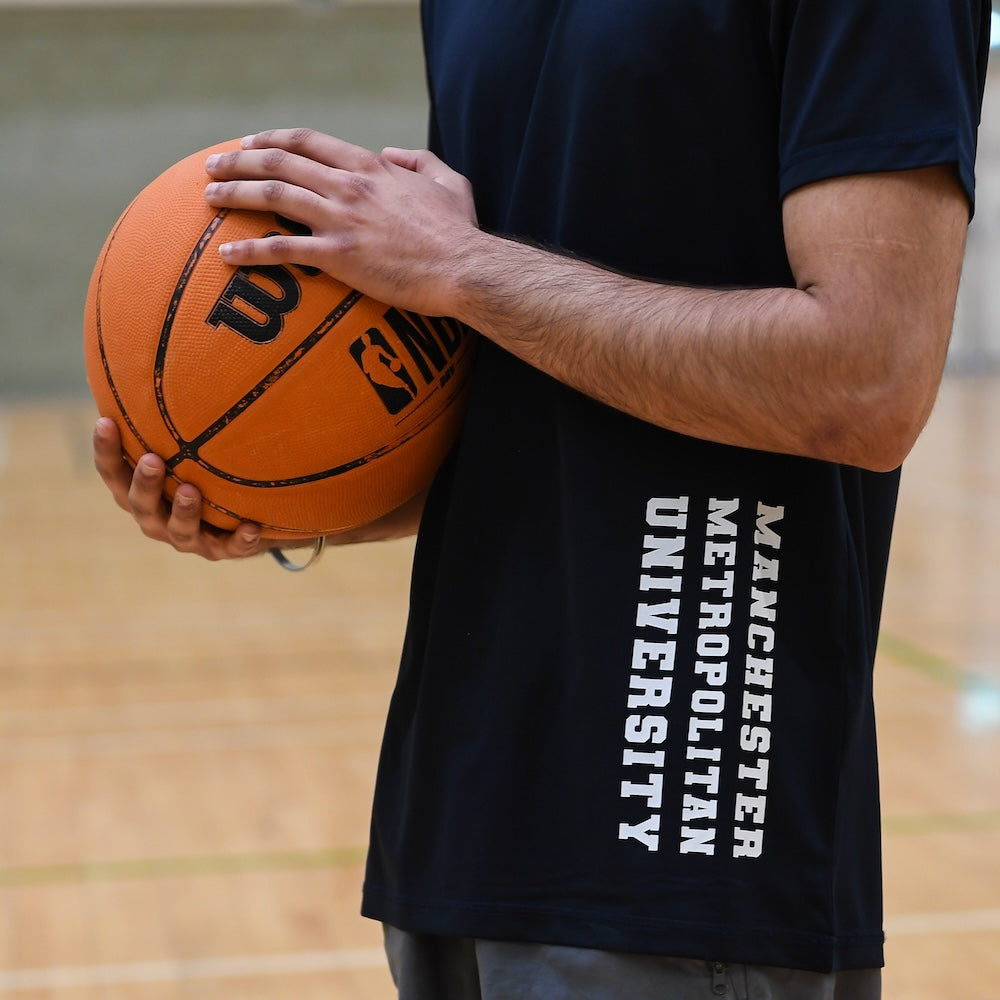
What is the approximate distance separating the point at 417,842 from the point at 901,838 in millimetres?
2371

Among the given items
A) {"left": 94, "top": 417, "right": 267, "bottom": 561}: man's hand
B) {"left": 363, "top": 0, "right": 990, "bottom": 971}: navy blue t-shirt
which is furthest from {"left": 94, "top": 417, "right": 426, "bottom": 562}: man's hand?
{"left": 363, "top": 0, "right": 990, "bottom": 971}: navy blue t-shirt

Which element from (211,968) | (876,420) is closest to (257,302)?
(876,420)

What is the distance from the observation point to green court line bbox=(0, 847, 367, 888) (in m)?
3.09

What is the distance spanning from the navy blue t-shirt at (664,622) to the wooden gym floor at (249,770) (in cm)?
166

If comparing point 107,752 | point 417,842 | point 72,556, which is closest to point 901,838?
point 107,752

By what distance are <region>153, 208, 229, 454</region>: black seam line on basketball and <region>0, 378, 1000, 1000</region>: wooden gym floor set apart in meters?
1.64

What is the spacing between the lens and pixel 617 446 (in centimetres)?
104

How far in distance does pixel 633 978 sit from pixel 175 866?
2.34 m

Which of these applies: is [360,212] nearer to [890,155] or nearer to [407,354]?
[407,354]

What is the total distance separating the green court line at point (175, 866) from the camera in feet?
10.1

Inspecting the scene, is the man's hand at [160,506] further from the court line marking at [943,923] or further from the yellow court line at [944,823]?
the yellow court line at [944,823]

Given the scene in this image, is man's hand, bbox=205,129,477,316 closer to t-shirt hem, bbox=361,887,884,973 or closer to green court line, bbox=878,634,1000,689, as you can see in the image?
t-shirt hem, bbox=361,887,884,973

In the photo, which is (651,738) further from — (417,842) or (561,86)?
(561,86)

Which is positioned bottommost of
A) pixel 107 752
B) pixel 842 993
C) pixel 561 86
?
pixel 107 752
